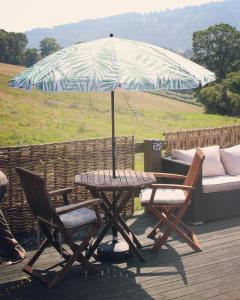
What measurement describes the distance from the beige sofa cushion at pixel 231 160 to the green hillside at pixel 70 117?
422 inches

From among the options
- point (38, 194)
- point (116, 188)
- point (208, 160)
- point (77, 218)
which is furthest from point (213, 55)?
point (38, 194)

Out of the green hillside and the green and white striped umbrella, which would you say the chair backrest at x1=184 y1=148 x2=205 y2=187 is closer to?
the green and white striped umbrella

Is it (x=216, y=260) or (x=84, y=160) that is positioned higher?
(x=84, y=160)

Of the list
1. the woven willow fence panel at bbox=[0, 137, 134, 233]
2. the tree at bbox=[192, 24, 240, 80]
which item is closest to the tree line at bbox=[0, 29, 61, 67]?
the woven willow fence panel at bbox=[0, 137, 134, 233]

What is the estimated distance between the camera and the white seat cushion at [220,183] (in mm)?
6141

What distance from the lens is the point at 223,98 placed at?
119 feet

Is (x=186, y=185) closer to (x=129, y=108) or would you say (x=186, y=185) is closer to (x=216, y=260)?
(x=216, y=260)

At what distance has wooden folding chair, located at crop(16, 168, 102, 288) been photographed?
4250 mm

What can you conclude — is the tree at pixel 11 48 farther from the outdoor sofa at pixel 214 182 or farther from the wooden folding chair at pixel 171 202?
the wooden folding chair at pixel 171 202

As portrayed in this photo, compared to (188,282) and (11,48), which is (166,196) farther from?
(11,48)

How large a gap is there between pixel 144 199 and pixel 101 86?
168 centimetres

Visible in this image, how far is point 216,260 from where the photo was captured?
4.87m

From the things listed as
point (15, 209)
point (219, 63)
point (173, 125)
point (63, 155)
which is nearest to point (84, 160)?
point (63, 155)

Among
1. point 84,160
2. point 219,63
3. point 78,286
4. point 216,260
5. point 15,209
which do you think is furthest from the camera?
point 219,63
